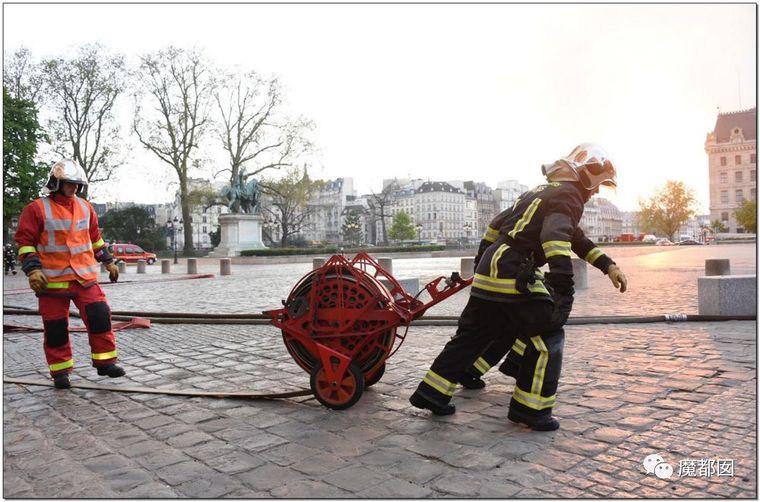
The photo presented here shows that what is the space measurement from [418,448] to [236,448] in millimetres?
1079

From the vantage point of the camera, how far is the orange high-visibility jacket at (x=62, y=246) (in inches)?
200

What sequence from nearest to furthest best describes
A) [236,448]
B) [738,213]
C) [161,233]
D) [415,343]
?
[236,448]
[415,343]
[161,233]
[738,213]

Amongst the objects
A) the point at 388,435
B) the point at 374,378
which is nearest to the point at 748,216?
the point at 374,378

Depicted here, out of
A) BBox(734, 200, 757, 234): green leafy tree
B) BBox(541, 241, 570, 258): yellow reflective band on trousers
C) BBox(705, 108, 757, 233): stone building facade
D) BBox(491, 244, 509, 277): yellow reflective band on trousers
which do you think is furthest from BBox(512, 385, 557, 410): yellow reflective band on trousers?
BBox(705, 108, 757, 233): stone building facade

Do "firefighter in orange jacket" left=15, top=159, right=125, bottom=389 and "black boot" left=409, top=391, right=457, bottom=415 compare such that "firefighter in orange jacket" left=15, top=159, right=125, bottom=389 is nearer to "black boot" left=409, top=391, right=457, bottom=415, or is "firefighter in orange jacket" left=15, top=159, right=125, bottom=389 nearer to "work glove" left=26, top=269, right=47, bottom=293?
"work glove" left=26, top=269, right=47, bottom=293

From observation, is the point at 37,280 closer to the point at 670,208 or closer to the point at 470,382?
the point at 470,382

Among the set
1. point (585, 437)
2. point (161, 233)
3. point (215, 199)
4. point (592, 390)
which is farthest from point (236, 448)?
point (161, 233)

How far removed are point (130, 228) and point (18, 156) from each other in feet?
90.1

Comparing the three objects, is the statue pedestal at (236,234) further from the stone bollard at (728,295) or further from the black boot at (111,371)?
the black boot at (111,371)

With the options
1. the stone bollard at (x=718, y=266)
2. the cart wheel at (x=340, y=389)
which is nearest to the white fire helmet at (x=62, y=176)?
the cart wheel at (x=340, y=389)

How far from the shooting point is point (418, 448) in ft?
10.8

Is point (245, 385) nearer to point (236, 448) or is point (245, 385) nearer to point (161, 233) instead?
point (236, 448)

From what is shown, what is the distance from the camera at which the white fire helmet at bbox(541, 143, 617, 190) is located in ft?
12.7

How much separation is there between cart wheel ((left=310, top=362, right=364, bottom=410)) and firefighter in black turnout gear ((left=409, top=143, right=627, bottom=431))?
43 cm
